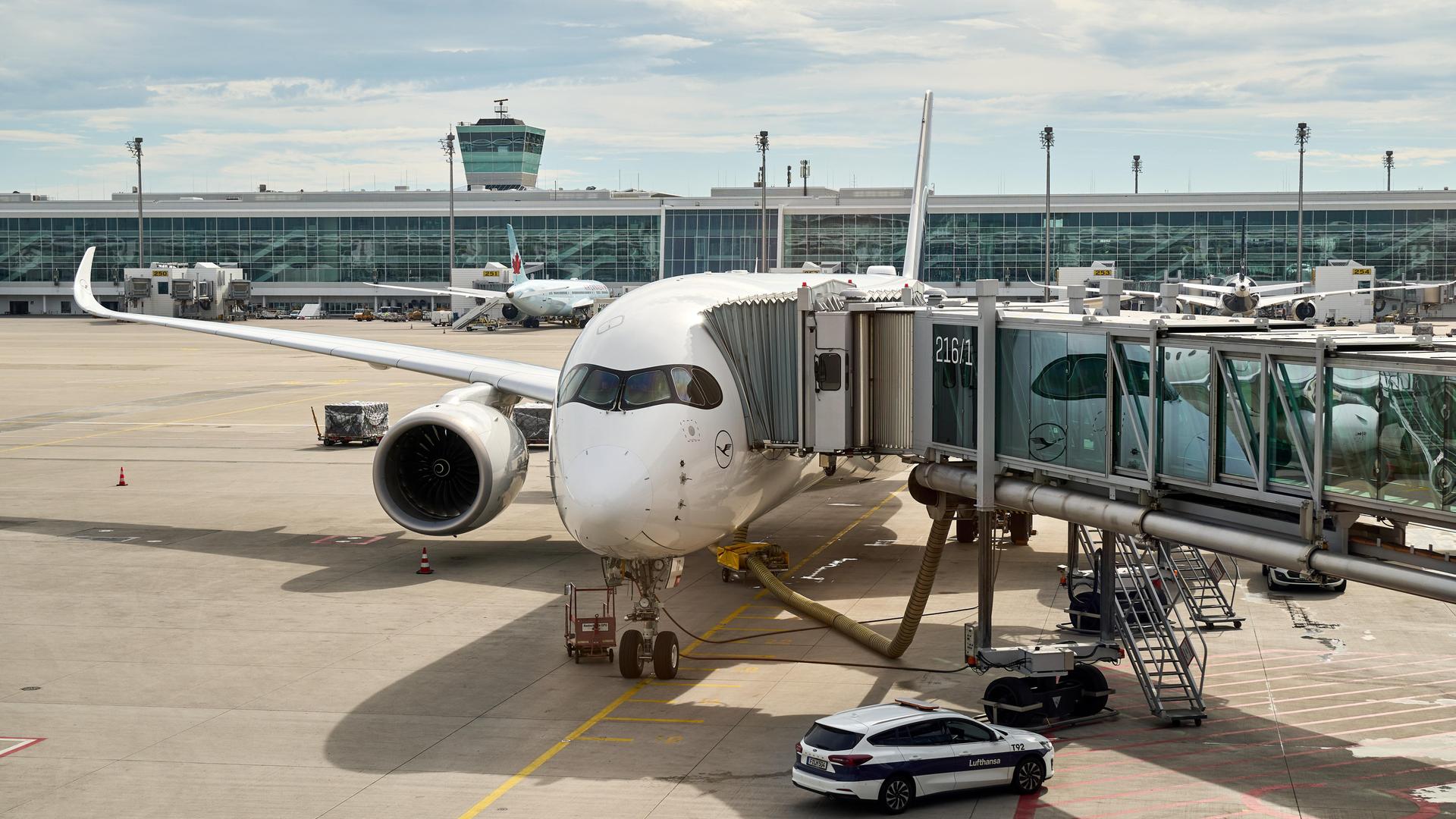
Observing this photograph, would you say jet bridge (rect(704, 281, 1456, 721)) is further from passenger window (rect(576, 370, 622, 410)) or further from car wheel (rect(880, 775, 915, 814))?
car wheel (rect(880, 775, 915, 814))

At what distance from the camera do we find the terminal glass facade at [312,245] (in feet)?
542

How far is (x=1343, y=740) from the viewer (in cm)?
1977

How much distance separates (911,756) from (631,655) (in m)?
6.64

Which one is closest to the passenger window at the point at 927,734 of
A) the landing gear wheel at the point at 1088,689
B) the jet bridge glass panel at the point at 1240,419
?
the landing gear wheel at the point at 1088,689

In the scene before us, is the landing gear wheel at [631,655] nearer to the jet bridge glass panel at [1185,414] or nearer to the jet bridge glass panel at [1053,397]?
the jet bridge glass panel at [1053,397]

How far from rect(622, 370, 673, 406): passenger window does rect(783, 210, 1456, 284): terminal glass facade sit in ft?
394

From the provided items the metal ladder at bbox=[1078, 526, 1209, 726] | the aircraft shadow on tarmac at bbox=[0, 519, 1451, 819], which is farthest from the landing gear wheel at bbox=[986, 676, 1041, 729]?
the metal ladder at bbox=[1078, 526, 1209, 726]

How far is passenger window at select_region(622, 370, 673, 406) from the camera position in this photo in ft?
72.3

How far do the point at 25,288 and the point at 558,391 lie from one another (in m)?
174

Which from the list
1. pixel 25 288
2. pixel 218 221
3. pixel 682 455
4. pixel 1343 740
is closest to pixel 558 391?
pixel 682 455

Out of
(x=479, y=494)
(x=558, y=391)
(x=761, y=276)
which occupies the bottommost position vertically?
(x=479, y=494)

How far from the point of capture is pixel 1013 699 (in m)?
20.6

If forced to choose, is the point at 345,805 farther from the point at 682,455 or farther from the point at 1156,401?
the point at 1156,401

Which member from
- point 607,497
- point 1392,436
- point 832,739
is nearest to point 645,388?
point 607,497
